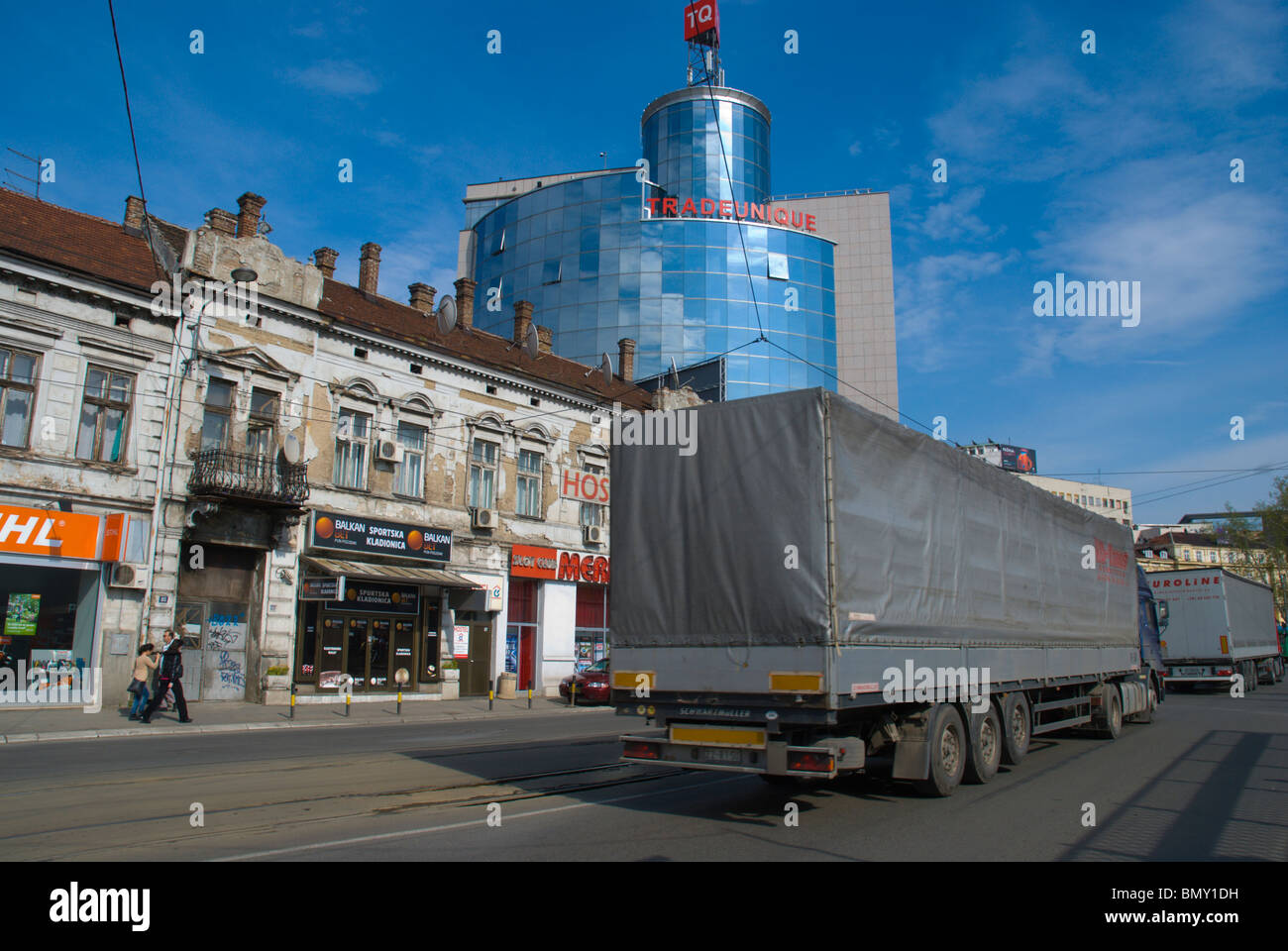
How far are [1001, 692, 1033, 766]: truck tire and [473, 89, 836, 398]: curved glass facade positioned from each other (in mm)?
44496

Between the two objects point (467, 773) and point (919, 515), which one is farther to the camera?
point (467, 773)

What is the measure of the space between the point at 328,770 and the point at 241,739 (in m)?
5.48

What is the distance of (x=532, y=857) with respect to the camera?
6.57 m

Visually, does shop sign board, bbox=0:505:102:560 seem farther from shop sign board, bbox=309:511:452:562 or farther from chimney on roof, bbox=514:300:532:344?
chimney on roof, bbox=514:300:532:344

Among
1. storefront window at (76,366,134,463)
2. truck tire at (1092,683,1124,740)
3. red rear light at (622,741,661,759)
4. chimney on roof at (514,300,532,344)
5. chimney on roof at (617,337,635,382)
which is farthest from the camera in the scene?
chimney on roof at (617,337,635,382)

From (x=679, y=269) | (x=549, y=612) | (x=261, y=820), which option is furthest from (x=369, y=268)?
(x=679, y=269)

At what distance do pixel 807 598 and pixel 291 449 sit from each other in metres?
18.5

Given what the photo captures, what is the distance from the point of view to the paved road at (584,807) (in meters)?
7.01

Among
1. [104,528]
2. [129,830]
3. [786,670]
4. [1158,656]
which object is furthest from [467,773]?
Answer: [1158,656]

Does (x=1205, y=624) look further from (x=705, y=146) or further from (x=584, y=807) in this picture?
(x=705, y=146)

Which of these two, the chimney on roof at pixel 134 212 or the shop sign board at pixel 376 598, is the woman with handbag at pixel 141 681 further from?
the chimney on roof at pixel 134 212

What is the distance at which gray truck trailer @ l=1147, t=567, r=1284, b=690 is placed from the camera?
1122 inches

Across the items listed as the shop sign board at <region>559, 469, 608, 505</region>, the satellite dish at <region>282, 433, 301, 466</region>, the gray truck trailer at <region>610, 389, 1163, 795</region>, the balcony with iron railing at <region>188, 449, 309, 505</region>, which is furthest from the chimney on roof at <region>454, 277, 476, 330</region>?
the gray truck trailer at <region>610, 389, 1163, 795</region>
